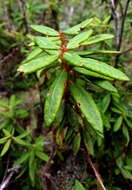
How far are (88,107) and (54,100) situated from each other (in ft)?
0.63

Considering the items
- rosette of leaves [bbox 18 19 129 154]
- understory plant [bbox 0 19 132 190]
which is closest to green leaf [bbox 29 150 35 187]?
understory plant [bbox 0 19 132 190]

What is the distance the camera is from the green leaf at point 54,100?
78cm

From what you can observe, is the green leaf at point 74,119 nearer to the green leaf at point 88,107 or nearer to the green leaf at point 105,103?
the green leaf at point 88,107

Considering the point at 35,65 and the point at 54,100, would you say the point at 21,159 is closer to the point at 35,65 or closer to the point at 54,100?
the point at 54,100

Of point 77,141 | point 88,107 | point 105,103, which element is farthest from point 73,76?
point 105,103

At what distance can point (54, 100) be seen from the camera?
0.80m

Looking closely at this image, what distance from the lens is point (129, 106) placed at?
61.4 inches

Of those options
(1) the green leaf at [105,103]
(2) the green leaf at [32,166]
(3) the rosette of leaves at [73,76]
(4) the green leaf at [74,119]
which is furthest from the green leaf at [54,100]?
(2) the green leaf at [32,166]

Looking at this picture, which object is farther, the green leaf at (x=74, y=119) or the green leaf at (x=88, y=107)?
the green leaf at (x=74, y=119)

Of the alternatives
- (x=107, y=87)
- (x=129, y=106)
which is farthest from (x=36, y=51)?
(x=129, y=106)

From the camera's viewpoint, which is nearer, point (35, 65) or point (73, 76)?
point (35, 65)

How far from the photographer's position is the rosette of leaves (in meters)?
Answer: 0.71

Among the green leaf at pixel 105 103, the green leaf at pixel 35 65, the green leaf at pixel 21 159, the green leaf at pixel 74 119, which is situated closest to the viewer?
the green leaf at pixel 35 65

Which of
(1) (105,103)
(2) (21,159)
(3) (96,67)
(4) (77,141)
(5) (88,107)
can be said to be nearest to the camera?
(3) (96,67)
